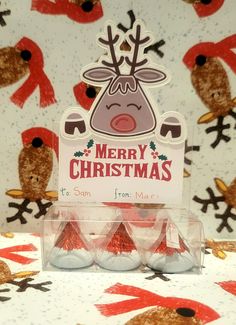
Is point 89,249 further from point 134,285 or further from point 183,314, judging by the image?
point 183,314

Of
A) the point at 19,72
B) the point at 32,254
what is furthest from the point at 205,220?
the point at 19,72

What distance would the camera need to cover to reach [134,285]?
33.8 inches

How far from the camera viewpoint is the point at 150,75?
1034mm

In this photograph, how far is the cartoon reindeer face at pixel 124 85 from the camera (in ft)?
3.34

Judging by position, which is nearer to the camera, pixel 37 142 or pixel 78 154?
pixel 78 154

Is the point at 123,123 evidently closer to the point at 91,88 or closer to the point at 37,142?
the point at 91,88

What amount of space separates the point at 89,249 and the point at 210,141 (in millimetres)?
401

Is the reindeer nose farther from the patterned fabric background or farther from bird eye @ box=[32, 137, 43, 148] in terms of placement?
bird eye @ box=[32, 137, 43, 148]

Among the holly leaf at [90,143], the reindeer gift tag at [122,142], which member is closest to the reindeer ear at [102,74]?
the reindeer gift tag at [122,142]

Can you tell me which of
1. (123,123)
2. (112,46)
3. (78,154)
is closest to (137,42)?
(112,46)

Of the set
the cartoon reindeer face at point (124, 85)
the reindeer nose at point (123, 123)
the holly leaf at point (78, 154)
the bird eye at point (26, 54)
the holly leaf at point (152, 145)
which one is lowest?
the holly leaf at point (78, 154)

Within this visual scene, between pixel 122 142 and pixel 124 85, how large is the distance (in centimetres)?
14

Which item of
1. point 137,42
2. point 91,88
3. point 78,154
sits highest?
point 137,42

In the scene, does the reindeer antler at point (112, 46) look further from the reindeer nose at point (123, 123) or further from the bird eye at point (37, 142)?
the bird eye at point (37, 142)
